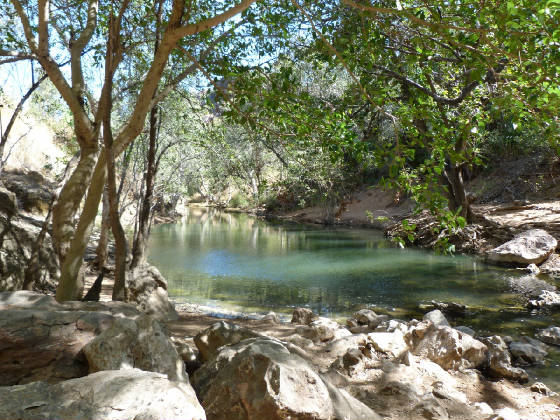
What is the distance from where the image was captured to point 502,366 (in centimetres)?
587

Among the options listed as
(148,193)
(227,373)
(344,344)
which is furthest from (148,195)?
(227,373)

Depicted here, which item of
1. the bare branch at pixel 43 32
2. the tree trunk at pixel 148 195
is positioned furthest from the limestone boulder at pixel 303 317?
the bare branch at pixel 43 32

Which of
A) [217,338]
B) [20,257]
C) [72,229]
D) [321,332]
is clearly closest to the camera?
[217,338]

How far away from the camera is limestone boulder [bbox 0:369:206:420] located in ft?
6.01

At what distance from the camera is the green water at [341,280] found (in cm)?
1039

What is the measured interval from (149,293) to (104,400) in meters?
6.41

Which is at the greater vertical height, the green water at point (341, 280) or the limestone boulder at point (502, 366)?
the limestone boulder at point (502, 366)

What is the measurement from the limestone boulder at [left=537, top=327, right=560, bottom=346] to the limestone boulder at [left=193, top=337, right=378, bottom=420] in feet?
20.3

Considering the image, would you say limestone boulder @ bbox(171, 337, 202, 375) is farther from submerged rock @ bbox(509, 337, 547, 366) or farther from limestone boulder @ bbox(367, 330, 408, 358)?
submerged rock @ bbox(509, 337, 547, 366)

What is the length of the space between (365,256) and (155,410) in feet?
58.5

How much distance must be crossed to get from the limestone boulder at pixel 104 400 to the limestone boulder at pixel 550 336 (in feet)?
25.6

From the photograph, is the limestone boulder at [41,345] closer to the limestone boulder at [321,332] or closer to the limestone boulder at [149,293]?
the limestone boulder at [321,332]

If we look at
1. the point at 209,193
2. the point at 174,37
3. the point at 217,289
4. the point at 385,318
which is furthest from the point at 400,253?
the point at 209,193

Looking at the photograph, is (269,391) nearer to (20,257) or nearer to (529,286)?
(20,257)
